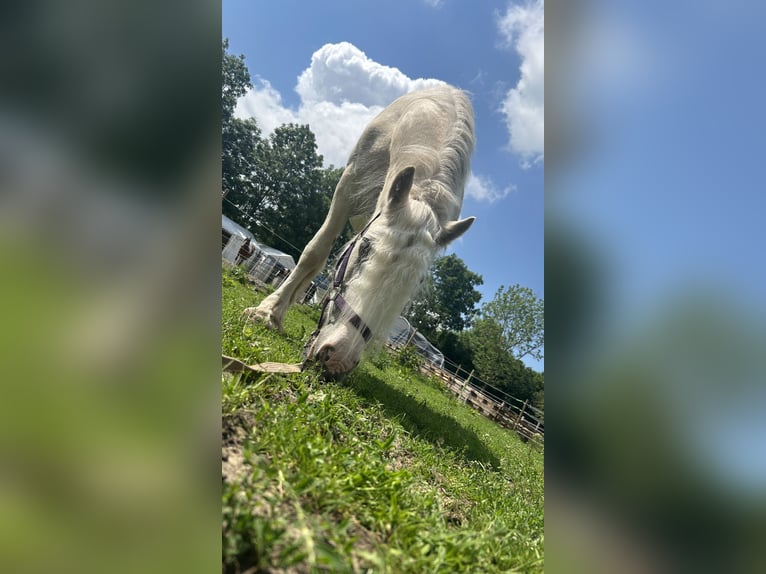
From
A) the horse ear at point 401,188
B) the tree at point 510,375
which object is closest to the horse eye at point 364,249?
the horse ear at point 401,188

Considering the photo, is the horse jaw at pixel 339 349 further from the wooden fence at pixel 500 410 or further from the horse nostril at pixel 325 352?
the wooden fence at pixel 500 410

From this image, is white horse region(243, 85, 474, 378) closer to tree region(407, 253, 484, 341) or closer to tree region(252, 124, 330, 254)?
tree region(252, 124, 330, 254)

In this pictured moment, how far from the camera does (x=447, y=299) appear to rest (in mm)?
48406

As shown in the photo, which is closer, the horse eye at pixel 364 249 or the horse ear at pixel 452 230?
the horse eye at pixel 364 249

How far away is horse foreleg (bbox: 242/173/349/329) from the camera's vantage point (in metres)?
5.34

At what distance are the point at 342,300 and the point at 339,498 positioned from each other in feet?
5.64

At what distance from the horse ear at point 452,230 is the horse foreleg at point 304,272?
8.37 ft

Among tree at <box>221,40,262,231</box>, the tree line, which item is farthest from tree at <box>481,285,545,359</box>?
tree at <box>221,40,262,231</box>

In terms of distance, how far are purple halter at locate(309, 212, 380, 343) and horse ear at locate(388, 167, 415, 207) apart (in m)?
0.24

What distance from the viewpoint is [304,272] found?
6.15m

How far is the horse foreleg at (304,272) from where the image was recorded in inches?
210

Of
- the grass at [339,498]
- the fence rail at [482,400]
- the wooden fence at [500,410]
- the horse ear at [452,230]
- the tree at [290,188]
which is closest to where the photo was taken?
the grass at [339,498]

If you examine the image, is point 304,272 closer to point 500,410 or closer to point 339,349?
point 339,349
